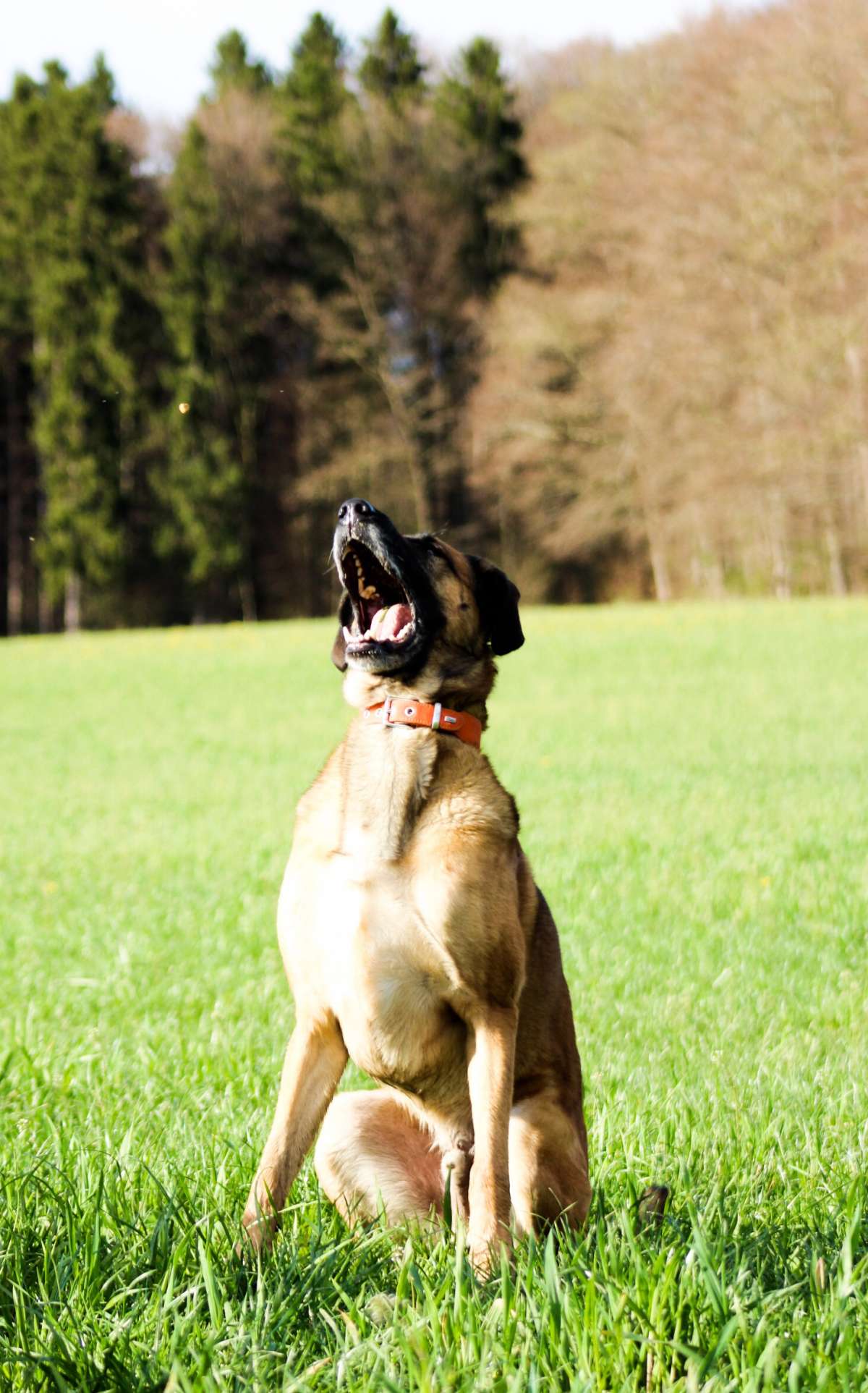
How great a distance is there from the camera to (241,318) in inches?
1559

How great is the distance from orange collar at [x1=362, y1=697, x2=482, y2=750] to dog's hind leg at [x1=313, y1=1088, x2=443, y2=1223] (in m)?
0.85

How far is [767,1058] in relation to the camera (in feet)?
14.8

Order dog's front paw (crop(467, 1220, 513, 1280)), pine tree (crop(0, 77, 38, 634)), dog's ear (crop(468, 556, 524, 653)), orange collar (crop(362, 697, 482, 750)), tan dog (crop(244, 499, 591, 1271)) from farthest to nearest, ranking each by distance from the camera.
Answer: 1. pine tree (crop(0, 77, 38, 634))
2. dog's ear (crop(468, 556, 524, 653))
3. orange collar (crop(362, 697, 482, 750))
4. tan dog (crop(244, 499, 591, 1271))
5. dog's front paw (crop(467, 1220, 513, 1280))

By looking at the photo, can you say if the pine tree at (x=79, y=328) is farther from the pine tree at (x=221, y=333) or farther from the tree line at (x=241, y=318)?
the pine tree at (x=221, y=333)

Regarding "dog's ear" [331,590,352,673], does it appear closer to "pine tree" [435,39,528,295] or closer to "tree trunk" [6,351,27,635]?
"tree trunk" [6,351,27,635]

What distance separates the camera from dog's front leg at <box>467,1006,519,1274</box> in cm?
256

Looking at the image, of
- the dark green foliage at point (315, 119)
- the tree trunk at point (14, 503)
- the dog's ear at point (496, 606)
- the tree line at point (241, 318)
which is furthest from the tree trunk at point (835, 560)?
the dog's ear at point (496, 606)

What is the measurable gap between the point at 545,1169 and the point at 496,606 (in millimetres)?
1288

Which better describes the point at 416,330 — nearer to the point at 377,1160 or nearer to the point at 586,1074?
the point at 586,1074

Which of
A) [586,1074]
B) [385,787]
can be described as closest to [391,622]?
[385,787]

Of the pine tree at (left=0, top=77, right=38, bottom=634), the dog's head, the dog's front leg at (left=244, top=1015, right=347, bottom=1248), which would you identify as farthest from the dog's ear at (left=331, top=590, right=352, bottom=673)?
the pine tree at (left=0, top=77, right=38, bottom=634)

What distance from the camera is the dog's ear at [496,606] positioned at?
3152 millimetres

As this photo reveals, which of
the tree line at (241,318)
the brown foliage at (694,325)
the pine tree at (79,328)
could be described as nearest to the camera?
the brown foliage at (694,325)

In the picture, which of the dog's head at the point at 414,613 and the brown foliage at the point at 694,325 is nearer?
the dog's head at the point at 414,613
